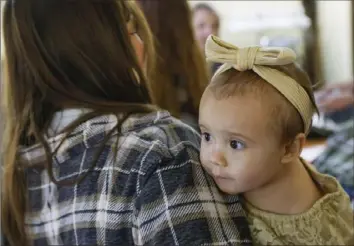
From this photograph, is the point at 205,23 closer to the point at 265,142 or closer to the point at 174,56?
the point at 174,56

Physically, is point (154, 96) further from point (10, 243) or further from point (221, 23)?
point (10, 243)

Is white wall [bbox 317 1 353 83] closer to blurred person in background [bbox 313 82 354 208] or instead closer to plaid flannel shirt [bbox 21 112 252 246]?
blurred person in background [bbox 313 82 354 208]

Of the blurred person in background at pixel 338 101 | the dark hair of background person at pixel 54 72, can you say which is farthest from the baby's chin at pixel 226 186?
the blurred person in background at pixel 338 101

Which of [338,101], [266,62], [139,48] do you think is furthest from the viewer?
[338,101]

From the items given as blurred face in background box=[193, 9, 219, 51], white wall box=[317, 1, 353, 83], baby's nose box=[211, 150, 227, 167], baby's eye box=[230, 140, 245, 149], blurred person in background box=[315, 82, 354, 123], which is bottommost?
blurred person in background box=[315, 82, 354, 123]

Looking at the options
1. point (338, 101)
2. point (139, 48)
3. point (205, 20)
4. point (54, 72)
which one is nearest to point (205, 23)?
point (205, 20)

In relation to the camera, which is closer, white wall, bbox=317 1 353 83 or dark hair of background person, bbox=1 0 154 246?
dark hair of background person, bbox=1 0 154 246

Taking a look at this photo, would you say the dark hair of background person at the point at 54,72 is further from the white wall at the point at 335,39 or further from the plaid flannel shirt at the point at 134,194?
the white wall at the point at 335,39

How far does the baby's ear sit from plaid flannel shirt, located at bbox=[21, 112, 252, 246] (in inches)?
2.6

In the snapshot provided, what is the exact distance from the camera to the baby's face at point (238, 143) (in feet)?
1.92

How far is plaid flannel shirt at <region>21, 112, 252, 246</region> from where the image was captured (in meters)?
0.59

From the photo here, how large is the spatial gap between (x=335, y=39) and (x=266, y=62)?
0.36 metres

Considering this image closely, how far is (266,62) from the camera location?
0.59 meters

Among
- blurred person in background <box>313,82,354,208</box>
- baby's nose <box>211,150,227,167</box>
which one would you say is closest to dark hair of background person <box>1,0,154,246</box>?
baby's nose <box>211,150,227,167</box>
